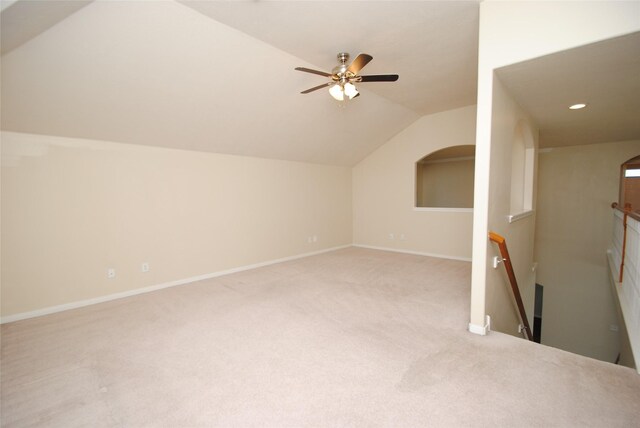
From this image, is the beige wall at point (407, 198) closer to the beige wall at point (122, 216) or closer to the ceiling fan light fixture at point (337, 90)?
the beige wall at point (122, 216)

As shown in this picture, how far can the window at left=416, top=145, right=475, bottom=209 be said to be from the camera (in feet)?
26.4

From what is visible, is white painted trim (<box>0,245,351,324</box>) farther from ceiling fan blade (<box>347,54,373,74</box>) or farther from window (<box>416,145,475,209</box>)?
window (<box>416,145,475,209</box>)

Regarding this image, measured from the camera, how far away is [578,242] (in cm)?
556

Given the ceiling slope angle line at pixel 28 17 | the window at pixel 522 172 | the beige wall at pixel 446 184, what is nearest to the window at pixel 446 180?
the beige wall at pixel 446 184

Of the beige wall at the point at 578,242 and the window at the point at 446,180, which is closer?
the beige wall at the point at 578,242

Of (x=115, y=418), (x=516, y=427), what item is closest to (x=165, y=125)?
(x=115, y=418)

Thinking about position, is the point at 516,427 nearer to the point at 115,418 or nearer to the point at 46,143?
the point at 115,418

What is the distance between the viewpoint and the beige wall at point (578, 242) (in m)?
5.19

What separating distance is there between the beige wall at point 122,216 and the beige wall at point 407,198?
221 cm

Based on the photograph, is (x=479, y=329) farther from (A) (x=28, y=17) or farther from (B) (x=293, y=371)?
(A) (x=28, y=17)

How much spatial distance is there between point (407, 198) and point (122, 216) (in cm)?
518

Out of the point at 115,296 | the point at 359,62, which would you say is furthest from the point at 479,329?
the point at 115,296

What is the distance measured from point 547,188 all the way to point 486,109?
5.00 meters

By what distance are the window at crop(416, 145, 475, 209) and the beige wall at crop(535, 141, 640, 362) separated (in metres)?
2.16
